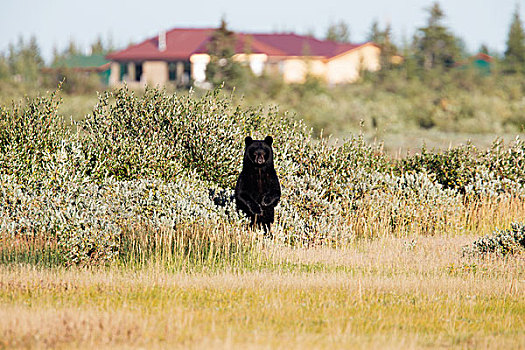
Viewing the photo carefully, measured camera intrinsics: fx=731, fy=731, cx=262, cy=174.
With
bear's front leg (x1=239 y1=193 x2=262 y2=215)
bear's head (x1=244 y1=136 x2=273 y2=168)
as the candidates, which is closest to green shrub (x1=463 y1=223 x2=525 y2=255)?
bear's front leg (x1=239 y1=193 x2=262 y2=215)

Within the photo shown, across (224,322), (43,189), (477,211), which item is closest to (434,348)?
(224,322)

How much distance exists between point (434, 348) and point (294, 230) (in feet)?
20.0

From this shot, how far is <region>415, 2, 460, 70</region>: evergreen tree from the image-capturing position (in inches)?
3142

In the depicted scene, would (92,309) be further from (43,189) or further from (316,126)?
(316,126)

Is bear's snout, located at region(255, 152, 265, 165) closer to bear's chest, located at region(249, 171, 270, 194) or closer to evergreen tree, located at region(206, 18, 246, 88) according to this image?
bear's chest, located at region(249, 171, 270, 194)

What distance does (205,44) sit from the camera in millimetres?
82375

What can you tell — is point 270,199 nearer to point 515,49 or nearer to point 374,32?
point 515,49

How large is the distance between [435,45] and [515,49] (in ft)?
34.3

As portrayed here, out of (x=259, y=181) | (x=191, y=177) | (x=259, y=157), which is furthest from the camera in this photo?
(x=191, y=177)

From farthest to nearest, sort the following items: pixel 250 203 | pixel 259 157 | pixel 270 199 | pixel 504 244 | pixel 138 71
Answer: pixel 138 71 < pixel 504 244 < pixel 250 203 < pixel 270 199 < pixel 259 157

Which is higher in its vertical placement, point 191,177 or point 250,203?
point 191,177

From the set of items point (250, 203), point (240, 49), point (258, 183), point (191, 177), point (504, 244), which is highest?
point (240, 49)

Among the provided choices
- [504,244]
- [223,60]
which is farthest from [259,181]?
[223,60]

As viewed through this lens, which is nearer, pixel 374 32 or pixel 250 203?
pixel 250 203
